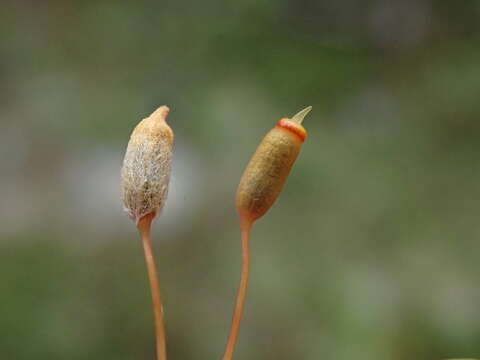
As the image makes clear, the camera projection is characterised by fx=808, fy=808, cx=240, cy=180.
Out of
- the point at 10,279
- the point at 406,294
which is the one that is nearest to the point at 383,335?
the point at 406,294

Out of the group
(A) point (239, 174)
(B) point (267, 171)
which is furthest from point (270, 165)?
(A) point (239, 174)

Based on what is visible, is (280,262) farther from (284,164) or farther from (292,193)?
(284,164)

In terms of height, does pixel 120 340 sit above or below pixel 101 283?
below

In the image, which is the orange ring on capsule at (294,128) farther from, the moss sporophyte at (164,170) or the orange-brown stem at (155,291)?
the orange-brown stem at (155,291)

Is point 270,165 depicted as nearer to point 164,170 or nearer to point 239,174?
point 164,170

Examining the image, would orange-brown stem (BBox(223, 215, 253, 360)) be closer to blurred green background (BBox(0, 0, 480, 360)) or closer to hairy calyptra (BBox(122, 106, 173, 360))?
hairy calyptra (BBox(122, 106, 173, 360))

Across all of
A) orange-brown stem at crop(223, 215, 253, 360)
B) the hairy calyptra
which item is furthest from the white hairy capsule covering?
orange-brown stem at crop(223, 215, 253, 360)
